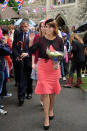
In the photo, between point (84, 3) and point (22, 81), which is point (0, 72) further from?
point (84, 3)

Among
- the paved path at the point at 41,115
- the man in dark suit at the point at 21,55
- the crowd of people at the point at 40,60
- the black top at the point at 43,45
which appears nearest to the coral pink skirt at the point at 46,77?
the crowd of people at the point at 40,60

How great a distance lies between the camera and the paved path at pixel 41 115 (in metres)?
3.91

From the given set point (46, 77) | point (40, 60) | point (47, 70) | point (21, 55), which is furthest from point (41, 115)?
point (21, 55)

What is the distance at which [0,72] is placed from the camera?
4480 mm

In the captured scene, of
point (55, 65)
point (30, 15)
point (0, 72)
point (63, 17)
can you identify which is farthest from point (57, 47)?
point (30, 15)

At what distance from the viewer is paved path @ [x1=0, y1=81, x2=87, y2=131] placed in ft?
12.8

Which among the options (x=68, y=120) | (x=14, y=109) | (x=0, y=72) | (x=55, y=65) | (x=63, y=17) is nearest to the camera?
(x=55, y=65)

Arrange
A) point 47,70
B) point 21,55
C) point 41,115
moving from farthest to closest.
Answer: point 21,55 → point 41,115 → point 47,70

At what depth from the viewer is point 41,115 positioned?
4.48 m

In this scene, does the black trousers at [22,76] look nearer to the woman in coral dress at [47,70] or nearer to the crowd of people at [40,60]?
the crowd of people at [40,60]

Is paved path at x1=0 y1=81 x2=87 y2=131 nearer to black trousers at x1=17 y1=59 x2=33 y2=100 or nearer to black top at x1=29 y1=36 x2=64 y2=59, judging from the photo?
black trousers at x1=17 y1=59 x2=33 y2=100

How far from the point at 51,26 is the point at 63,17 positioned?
16768mm

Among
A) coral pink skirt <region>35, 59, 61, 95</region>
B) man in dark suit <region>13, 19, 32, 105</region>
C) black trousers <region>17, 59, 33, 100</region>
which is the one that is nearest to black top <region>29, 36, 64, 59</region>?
coral pink skirt <region>35, 59, 61, 95</region>

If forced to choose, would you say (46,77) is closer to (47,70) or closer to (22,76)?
(47,70)
